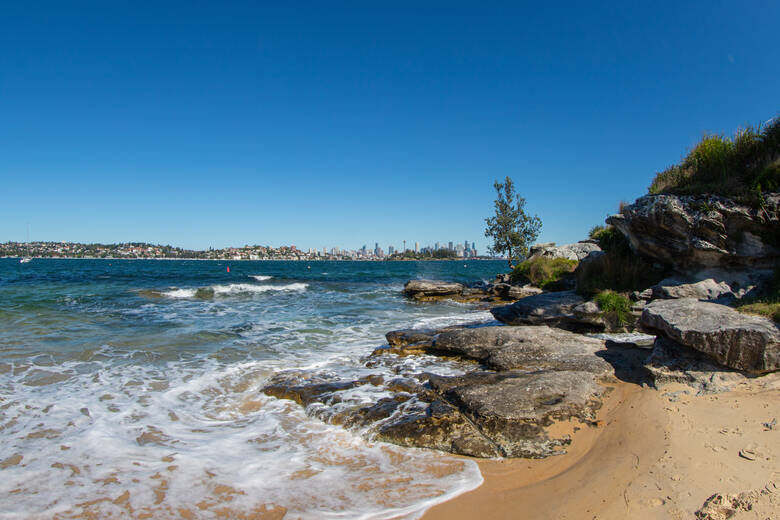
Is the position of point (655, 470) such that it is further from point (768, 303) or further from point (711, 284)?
point (711, 284)

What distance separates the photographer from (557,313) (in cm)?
1162

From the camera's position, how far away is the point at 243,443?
5.69m

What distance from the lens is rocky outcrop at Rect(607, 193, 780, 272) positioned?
8633 mm


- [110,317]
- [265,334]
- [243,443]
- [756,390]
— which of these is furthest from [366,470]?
[110,317]

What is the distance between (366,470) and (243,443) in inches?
80.8

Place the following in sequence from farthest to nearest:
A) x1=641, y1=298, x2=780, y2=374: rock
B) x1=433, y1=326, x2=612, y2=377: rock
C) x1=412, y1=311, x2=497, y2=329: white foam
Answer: x1=412, y1=311, x2=497, y2=329: white foam
x1=433, y1=326, x2=612, y2=377: rock
x1=641, y1=298, x2=780, y2=374: rock

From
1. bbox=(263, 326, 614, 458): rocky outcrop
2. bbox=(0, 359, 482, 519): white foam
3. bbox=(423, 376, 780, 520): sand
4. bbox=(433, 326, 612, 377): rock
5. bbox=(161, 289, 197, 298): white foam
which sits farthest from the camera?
bbox=(161, 289, 197, 298): white foam

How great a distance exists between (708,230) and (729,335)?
187 inches

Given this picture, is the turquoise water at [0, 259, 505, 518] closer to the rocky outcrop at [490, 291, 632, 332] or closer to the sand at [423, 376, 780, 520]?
the sand at [423, 376, 780, 520]

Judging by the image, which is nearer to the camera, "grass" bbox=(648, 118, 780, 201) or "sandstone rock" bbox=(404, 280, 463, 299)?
"grass" bbox=(648, 118, 780, 201)

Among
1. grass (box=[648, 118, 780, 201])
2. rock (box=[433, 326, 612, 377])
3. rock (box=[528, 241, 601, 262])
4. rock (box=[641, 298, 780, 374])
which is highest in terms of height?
grass (box=[648, 118, 780, 201])

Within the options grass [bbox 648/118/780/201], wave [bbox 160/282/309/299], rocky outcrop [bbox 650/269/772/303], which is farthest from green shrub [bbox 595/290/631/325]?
wave [bbox 160/282/309/299]

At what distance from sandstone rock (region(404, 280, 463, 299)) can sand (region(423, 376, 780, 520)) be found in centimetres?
2180

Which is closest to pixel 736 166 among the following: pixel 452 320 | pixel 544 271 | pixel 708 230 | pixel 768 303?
pixel 708 230
